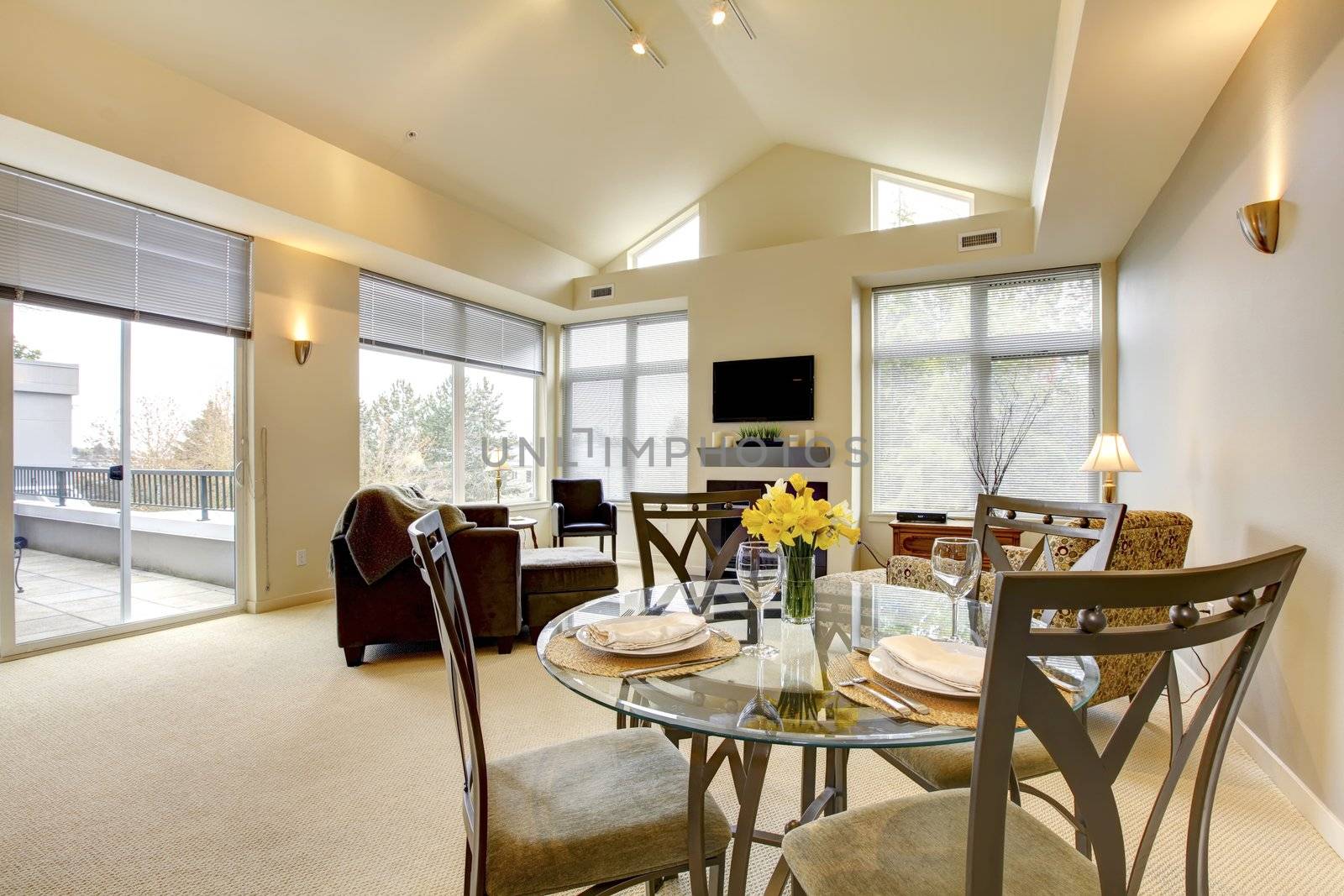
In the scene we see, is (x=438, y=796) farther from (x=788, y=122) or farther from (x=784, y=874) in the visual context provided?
(x=788, y=122)

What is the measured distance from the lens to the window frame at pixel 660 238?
5.95 metres

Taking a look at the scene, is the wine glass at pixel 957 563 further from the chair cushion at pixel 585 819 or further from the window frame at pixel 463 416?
the window frame at pixel 463 416

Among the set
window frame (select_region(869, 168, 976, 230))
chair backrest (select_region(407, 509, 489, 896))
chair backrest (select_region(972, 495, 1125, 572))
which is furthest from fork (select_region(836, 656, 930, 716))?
window frame (select_region(869, 168, 976, 230))

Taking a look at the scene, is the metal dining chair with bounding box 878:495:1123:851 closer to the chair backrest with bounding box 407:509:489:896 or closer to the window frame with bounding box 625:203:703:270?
the chair backrest with bounding box 407:509:489:896

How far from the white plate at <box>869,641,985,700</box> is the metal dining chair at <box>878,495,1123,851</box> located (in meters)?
0.11

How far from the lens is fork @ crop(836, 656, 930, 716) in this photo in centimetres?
98

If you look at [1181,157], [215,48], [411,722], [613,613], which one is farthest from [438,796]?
[1181,157]

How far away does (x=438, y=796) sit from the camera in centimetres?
198

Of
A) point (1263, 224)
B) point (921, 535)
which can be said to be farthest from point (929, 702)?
point (921, 535)

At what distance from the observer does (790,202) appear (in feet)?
18.0

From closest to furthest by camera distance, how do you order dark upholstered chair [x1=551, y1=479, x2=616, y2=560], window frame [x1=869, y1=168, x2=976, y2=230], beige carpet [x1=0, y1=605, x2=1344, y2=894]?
A: beige carpet [x1=0, y1=605, x2=1344, y2=894]
window frame [x1=869, y1=168, x2=976, y2=230]
dark upholstered chair [x1=551, y1=479, x2=616, y2=560]

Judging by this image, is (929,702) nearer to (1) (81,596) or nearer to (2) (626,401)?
(1) (81,596)

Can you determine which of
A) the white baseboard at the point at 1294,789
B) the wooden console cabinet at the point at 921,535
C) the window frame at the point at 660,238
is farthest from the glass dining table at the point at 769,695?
the window frame at the point at 660,238

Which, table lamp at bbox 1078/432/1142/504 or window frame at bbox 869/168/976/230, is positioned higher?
window frame at bbox 869/168/976/230
